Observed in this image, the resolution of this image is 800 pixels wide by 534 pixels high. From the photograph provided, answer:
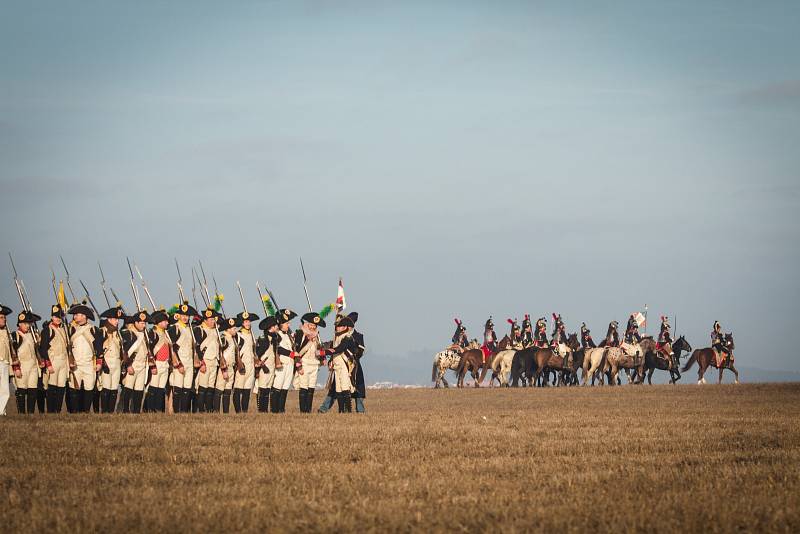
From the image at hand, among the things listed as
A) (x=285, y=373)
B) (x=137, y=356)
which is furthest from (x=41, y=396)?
(x=285, y=373)

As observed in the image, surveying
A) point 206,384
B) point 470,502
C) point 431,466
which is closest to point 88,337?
point 206,384

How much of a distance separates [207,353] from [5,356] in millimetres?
3835

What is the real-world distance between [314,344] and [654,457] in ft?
33.4

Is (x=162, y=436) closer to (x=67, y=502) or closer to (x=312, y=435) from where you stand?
(x=312, y=435)

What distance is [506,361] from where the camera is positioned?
157ft

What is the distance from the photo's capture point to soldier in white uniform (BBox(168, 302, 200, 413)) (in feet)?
75.5

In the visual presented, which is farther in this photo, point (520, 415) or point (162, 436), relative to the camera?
point (520, 415)

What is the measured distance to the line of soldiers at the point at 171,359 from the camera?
22.6 meters

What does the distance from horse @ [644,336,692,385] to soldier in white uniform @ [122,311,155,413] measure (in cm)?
2724

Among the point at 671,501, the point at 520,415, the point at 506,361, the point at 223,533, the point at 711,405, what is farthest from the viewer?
the point at 506,361

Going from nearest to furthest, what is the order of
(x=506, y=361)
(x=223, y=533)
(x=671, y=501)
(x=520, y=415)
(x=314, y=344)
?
(x=223, y=533) < (x=671, y=501) < (x=520, y=415) < (x=314, y=344) < (x=506, y=361)

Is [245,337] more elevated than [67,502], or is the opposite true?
[245,337]

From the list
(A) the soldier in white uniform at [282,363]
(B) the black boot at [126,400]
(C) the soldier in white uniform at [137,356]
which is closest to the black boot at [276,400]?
(A) the soldier in white uniform at [282,363]

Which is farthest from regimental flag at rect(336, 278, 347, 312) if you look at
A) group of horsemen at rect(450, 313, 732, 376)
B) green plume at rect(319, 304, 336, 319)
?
group of horsemen at rect(450, 313, 732, 376)
